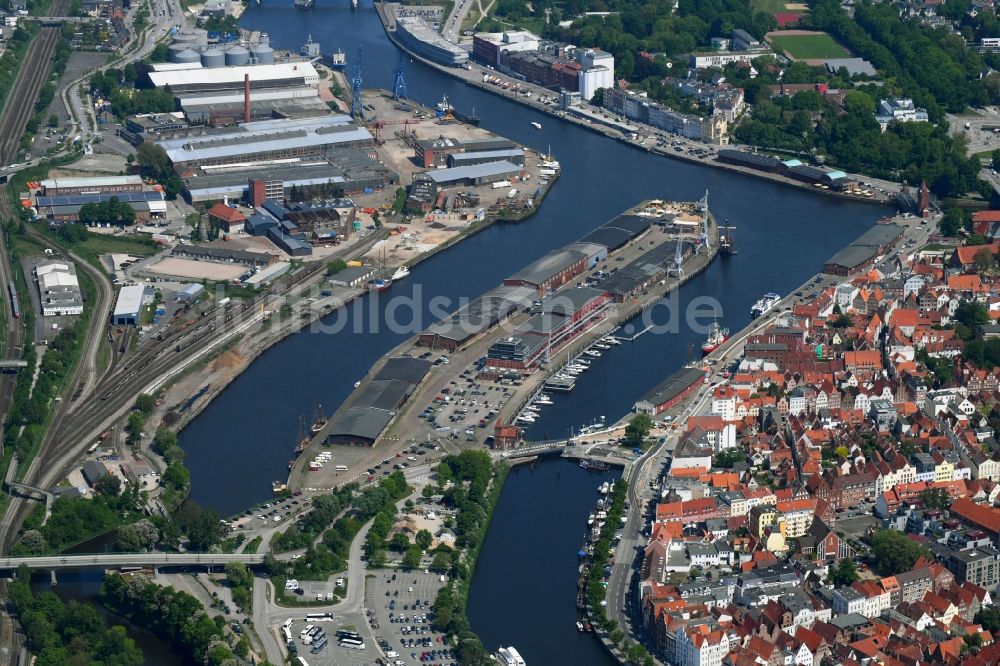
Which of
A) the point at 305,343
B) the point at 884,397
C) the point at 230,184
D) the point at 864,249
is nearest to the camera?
the point at 884,397

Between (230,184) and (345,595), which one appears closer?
(345,595)

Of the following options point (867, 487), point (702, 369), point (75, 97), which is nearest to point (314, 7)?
point (75, 97)

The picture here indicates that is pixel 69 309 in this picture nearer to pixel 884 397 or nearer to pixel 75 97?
pixel 884 397

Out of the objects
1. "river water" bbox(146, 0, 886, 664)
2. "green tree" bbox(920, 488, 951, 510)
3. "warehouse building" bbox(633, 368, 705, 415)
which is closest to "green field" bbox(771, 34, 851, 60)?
"river water" bbox(146, 0, 886, 664)

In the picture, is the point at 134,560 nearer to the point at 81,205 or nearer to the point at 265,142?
the point at 81,205

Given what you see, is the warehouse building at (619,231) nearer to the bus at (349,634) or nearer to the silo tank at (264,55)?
the bus at (349,634)

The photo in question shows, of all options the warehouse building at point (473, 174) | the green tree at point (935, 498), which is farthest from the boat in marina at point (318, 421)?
the warehouse building at point (473, 174)

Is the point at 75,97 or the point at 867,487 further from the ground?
the point at 867,487

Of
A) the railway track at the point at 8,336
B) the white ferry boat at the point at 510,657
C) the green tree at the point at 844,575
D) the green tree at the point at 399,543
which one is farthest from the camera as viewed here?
the railway track at the point at 8,336
